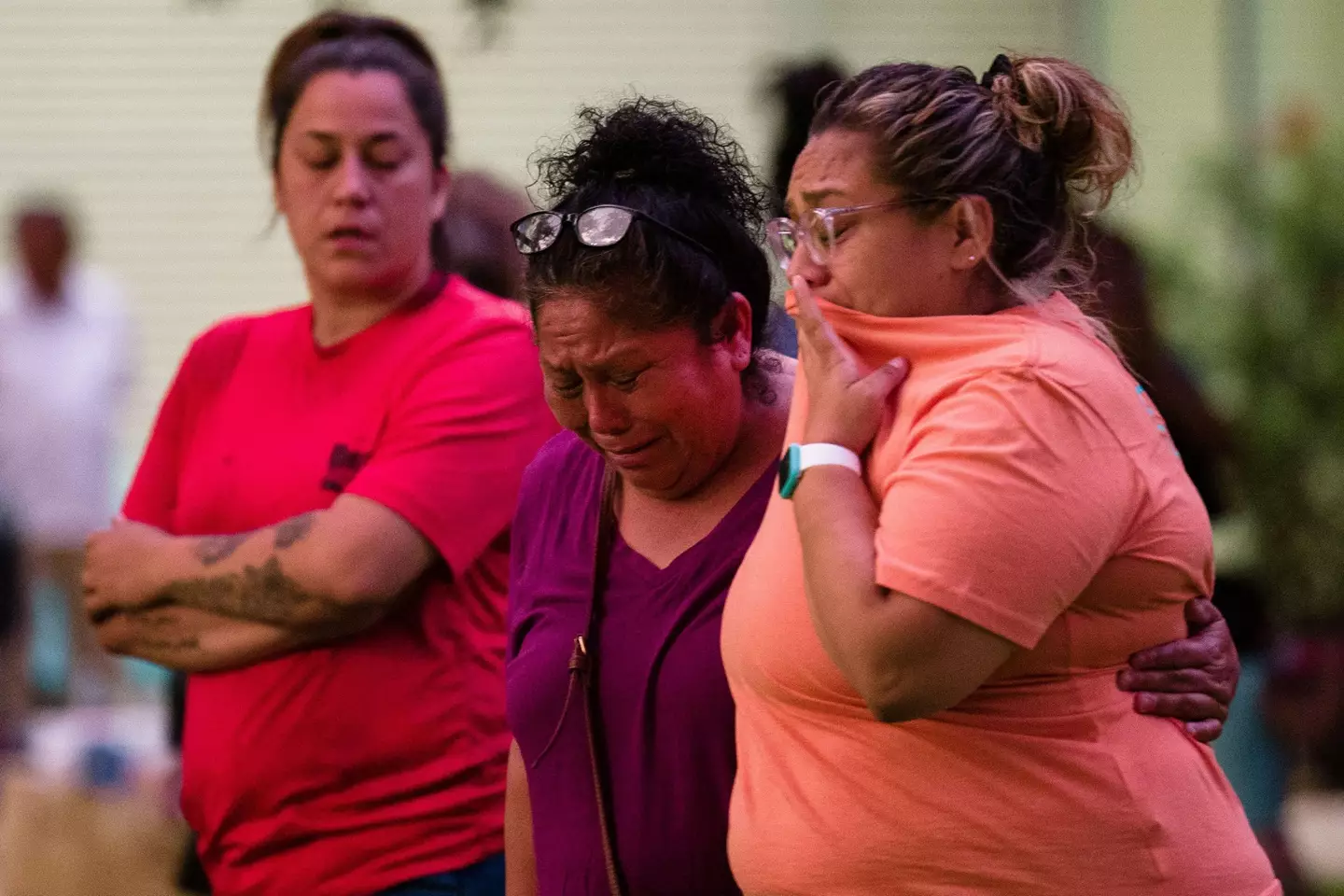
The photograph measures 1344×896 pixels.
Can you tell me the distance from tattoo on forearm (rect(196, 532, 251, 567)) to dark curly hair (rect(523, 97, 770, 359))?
708 millimetres

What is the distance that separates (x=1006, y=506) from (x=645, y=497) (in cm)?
66

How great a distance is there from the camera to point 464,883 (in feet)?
8.52

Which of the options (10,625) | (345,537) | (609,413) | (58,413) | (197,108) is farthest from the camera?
(197,108)

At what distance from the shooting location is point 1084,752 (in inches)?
71.4

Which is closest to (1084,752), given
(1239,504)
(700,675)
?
(700,675)

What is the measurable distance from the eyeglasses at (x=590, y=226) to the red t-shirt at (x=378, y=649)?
543 mm

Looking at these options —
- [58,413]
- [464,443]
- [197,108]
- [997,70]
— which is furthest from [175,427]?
[197,108]

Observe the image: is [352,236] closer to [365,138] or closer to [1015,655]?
[365,138]

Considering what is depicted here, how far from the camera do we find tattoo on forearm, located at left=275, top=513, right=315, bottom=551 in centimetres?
260

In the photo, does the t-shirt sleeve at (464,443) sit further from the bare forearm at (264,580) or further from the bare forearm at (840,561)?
the bare forearm at (840,561)

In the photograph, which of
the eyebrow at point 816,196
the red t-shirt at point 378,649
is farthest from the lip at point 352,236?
the eyebrow at point 816,196

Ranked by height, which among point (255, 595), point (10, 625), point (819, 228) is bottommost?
point (10, 625)

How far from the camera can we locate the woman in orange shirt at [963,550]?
67.4 inches

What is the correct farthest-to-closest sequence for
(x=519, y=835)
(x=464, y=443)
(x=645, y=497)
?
(x=464, y=443) → (x=519, y=835) → (x=645, y=497)
